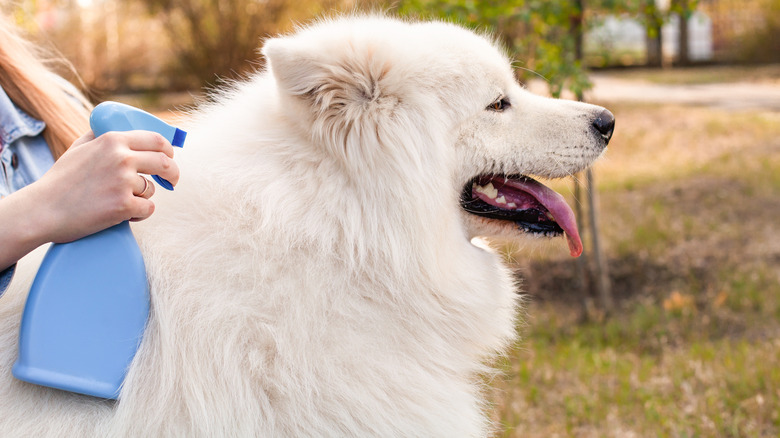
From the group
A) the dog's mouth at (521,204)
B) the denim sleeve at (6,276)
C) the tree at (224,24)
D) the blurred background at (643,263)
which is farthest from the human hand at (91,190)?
the tree at (224,24)

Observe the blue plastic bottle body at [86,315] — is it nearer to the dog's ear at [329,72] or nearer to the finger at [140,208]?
the finger at [140,208]

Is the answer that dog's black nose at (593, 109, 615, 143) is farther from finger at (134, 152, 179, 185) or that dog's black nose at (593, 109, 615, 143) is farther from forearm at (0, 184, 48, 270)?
forearm at (0, 184, 48, 270)

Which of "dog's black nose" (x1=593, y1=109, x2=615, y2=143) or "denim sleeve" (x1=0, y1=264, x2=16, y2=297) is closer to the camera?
"denim sleeve" (x1=0, y1=264, x2=16, y2=297)

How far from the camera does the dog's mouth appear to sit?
210cm

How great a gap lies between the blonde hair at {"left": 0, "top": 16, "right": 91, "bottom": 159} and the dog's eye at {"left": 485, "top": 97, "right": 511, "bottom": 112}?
1.37m

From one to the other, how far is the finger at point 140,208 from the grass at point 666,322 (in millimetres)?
1257

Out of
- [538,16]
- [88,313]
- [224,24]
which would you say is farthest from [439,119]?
[224,24]

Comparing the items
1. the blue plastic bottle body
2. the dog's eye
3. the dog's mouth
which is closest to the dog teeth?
the dog's mouth

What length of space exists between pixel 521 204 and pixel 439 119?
1.44 ft

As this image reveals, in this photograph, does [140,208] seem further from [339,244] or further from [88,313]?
[339,244]

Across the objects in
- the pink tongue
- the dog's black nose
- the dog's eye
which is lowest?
the pink tongue

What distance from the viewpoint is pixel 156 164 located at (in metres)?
1.52

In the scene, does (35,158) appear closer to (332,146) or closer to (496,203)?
(332,146)

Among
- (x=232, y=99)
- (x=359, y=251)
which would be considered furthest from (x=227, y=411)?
(x=232, y=99)
